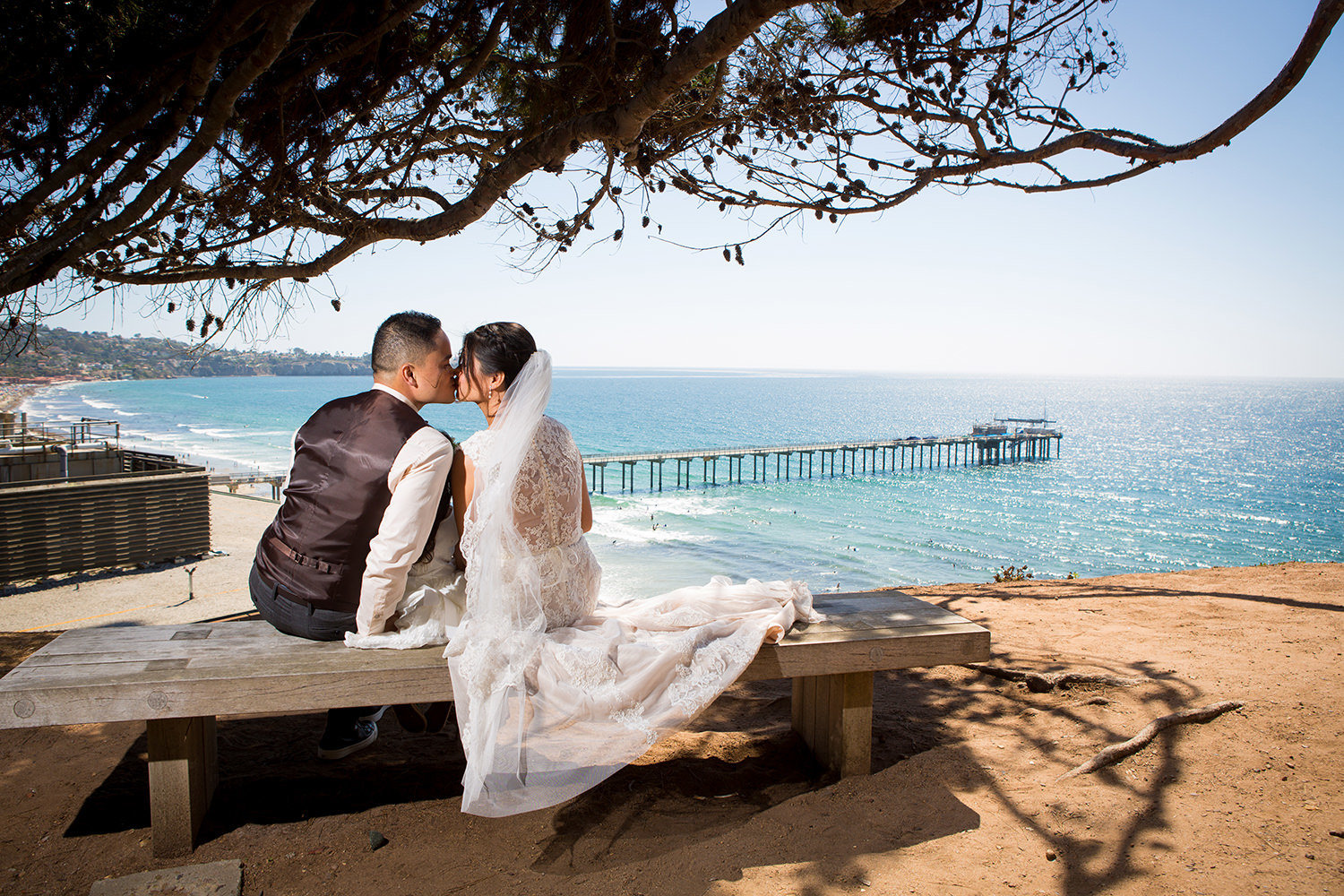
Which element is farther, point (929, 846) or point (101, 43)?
point (101, 43)

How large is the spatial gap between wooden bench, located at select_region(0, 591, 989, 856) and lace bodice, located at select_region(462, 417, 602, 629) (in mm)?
415

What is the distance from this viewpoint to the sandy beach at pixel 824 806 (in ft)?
7.09

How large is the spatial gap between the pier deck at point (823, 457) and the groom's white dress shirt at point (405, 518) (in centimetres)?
2935

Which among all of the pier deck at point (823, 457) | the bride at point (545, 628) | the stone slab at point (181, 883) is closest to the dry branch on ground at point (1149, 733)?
the bride at point (545, 628)

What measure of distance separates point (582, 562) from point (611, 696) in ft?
1.79

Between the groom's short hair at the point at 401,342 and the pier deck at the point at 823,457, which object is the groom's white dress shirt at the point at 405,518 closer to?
the groom's short hair at the point at 401,342

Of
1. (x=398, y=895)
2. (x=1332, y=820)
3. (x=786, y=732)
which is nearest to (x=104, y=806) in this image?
(x=398, y=895)

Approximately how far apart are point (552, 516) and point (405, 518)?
1.57ft

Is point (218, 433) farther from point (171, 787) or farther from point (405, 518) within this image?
point (405, 518)

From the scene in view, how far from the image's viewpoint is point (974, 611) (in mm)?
5363

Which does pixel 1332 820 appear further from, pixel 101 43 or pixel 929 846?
pixel 101 43

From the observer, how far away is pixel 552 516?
2.64 m

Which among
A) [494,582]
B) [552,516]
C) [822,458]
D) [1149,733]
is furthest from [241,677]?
[822,458]

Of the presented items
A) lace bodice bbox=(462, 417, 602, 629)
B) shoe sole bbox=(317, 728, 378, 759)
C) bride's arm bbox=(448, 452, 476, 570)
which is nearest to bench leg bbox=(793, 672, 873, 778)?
lace bodice bbox=(462, 417, 602, 629)
